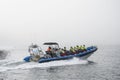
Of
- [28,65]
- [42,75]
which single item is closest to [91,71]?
[42,75]

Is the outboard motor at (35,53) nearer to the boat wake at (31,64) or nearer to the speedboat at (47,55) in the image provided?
the speedboat at (47,55)

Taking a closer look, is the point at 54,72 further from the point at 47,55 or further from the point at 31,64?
the point at 47,55

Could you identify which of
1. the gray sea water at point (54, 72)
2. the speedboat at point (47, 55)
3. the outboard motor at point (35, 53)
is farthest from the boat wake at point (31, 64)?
the outboard motor at point (35, 53)

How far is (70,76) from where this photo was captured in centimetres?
2448

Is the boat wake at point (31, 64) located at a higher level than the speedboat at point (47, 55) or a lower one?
lower

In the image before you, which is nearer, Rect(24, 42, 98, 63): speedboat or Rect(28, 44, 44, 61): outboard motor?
Rect(24, 42, 98, 63): speedboat

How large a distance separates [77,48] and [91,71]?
22.8 ft

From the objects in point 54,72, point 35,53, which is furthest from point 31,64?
point 54,72

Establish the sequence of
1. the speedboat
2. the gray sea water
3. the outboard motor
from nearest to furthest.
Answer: the gray sea water, the speedboat, the outboard motor

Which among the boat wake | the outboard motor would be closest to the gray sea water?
the boat wake

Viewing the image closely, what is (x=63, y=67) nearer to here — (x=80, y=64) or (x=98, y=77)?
(x=80, y=64)

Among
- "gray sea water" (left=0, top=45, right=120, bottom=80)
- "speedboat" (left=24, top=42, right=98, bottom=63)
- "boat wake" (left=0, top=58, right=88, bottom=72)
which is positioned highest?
"speedboat" (left=24, top=42, right=98, bottom=63)

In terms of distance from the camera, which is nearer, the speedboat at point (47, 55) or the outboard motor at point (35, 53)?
the speedboat at point (47, 55)

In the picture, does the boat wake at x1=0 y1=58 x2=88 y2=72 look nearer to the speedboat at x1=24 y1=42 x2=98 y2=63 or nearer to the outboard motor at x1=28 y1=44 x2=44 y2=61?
the speedboat at x1=24 y1=42 x2=98 y2=63
